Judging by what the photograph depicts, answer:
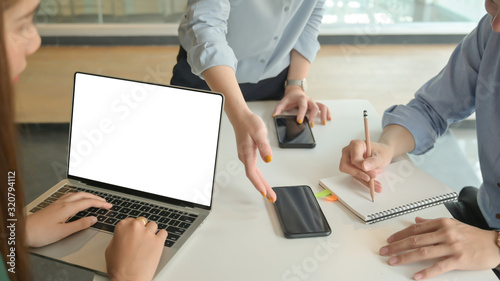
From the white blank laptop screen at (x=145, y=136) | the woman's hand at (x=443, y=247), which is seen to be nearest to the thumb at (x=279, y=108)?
the white blank laptop screen at (x=145, y=136)

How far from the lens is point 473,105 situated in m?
1.31

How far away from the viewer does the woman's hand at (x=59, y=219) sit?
88 centimetres

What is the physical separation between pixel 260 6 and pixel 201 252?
83 centimetres

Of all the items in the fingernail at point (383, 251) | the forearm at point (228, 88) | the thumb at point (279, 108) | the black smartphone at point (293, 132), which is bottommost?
the fingernail at point (383, 251)

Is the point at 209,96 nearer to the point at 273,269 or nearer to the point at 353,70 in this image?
the point at 273,269

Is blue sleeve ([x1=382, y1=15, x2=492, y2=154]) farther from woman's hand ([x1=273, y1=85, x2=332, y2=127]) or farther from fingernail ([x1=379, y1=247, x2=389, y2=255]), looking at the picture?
fingernail ([x1=379, y1=247, x2=389, y2=255])

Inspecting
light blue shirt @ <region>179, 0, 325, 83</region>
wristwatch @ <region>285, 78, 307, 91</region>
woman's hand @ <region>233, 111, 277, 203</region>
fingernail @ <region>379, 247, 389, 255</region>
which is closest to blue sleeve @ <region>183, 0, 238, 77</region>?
light blue shirt @ <region>179, 0, 325, 83</region>

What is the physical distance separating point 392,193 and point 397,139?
0.23 metres

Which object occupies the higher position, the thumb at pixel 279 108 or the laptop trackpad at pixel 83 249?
the thumb at pixel 279 108

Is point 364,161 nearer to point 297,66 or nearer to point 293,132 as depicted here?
point 293,132

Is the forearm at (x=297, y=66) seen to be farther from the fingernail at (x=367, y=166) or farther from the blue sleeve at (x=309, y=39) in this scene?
the fingernail at (x=367, y=166)

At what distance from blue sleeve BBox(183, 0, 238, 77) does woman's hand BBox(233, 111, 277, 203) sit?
216 mm

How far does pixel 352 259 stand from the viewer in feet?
2.87

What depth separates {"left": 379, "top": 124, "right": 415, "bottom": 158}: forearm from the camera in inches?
47.7
